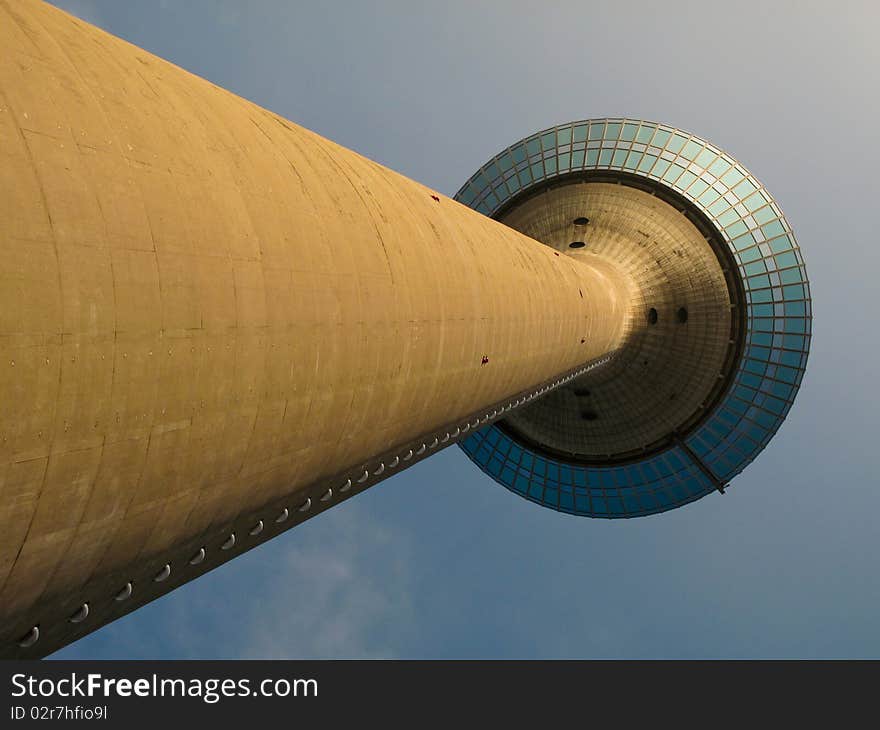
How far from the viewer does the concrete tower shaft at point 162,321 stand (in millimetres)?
4113

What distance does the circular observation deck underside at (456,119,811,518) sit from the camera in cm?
3978

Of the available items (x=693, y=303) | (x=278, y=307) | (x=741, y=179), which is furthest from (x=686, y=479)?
(x=278, y=307)

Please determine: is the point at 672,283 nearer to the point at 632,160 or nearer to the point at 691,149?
the point at 632,160

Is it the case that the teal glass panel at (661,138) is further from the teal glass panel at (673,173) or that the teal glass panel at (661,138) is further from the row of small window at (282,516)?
the row of small window at (282,516)

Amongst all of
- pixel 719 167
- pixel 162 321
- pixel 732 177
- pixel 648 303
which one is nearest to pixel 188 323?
pixel 162 321

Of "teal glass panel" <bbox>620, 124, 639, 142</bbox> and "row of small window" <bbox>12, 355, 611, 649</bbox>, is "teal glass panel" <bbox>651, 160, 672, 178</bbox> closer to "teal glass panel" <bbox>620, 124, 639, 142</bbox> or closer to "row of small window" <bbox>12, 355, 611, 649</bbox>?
"teal glass panel" <bbox>620, 124, 639, 142</bbox>

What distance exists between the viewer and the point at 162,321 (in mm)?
4898

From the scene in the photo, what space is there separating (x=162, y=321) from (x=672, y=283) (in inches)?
1537

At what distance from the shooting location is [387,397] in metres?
9.22

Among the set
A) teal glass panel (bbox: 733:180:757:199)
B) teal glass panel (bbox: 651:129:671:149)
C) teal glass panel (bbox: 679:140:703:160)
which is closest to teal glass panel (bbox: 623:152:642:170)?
teal glass panel (bbox: 651:129:671:149)

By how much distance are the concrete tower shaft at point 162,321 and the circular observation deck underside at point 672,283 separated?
3053 centimetres

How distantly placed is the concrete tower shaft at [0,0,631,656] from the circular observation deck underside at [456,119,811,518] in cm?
3053

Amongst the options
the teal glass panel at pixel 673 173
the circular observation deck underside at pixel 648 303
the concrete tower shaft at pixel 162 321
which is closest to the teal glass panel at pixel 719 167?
the teal glass panel at pixel 673 173

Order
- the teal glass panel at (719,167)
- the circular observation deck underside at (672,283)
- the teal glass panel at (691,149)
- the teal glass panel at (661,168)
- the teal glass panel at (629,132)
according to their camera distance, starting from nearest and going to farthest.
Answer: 1. the circular observation deck underside at (672,283)
2. the teal glass panel at (661,168)
3. the teal glass panel at (719,167)
4. the teal glass panel at (691,149)
5. the teal glass panel at (629,132)
